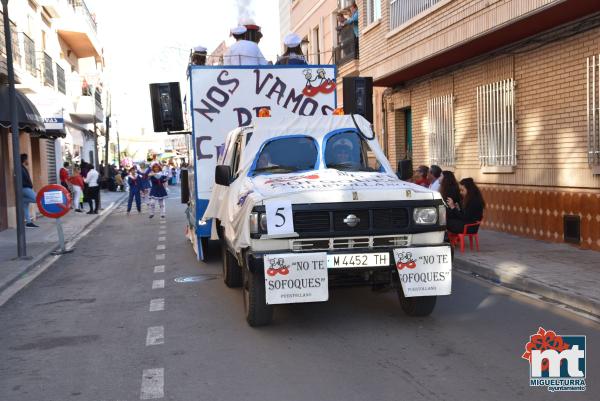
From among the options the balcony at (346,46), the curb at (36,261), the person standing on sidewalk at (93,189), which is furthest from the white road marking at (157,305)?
the person standing on sidewalk at (93,189)

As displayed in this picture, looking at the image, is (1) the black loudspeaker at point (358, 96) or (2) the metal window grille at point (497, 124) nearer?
(1) the black loudspeaker at point (358, 96)

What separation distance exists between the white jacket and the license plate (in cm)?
581

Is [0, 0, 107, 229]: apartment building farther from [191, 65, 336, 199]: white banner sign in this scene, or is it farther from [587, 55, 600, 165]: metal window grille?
[587, 55, 600, 165]: metal window grille

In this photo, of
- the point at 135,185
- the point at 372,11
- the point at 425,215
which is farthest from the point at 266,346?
the point at 135,185

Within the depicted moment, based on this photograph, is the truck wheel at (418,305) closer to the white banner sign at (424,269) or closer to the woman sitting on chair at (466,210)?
the white banner sign at (424,269)

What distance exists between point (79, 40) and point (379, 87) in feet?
60.0

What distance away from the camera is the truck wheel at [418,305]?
6.53m

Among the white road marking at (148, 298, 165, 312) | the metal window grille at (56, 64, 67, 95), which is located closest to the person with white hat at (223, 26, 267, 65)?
the white road marking at (148, 298, 165, 312)

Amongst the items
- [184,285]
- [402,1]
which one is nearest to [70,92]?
[402,1]

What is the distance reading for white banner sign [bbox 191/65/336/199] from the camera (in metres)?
9.87

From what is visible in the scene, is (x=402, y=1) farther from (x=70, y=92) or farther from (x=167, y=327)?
(x=70, y=92)

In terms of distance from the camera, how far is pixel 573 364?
16.7 ft

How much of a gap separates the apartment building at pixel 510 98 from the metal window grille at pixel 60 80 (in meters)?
14.5

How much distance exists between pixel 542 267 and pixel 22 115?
12.2m
